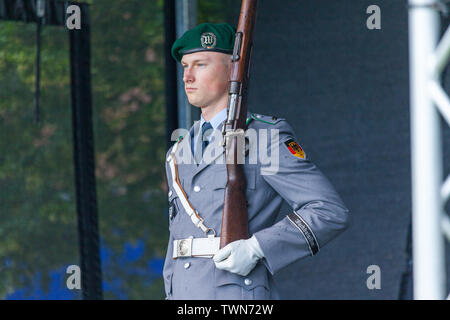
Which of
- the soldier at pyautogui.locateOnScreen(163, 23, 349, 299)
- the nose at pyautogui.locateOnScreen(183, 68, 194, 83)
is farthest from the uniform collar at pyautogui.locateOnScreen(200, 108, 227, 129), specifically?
the nose at pyautogui.locateOnScreen(183, 68, 194, 83)

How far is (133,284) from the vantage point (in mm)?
4895

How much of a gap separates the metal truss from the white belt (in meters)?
0.59

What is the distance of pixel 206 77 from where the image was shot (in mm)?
2086

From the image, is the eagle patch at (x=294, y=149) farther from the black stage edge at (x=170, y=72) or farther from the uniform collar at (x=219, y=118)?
the black stage edge at (x=170, y=72)

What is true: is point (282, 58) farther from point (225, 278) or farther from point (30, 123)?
point (225, 278)

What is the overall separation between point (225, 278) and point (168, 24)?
2.07 m

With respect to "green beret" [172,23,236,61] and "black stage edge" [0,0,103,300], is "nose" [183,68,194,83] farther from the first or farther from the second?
"black stage edge" [0,0,103,300]

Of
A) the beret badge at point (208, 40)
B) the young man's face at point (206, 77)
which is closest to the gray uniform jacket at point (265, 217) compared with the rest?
the young man's face at point (206, 77)

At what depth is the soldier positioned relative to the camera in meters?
1.93

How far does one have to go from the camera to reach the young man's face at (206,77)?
6.85ft

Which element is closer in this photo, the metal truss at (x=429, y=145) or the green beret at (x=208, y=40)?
the metal truss at (x=429, y=145)

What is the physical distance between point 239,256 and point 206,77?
55 centimetres
